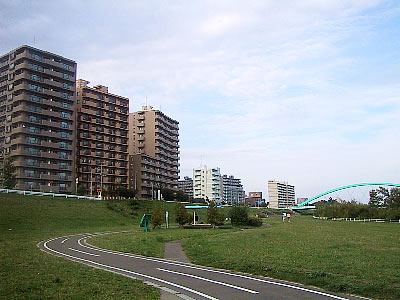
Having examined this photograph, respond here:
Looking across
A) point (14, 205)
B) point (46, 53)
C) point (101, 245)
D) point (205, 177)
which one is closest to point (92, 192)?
point (46, 53)

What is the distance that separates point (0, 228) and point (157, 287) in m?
35.7

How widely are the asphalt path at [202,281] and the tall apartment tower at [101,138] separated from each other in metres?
76.1

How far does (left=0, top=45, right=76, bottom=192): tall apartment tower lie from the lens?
78.1 metres

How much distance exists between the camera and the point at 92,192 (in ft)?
310

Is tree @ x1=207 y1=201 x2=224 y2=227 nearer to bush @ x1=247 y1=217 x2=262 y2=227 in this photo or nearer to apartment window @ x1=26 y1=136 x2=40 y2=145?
bush @ x1=247 y1=217 x2=262 y2=227

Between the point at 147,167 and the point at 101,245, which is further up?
the point at 147,167

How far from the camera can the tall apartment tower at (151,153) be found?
113688 mm

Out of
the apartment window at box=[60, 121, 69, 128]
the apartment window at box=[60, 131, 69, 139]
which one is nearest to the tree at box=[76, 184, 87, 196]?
the apartment window at box=[60, 131, 69, 139]

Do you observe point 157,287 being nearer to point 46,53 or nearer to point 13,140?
point 13,140

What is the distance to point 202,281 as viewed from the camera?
535 inches

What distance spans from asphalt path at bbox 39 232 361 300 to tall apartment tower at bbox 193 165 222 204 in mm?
170831

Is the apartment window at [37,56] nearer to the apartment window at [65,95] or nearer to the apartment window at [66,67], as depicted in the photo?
the apartment window at [66,67]

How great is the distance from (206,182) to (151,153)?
229 ft

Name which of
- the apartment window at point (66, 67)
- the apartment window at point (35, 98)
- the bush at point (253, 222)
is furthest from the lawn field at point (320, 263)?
the apartment window at point (66, 67)
